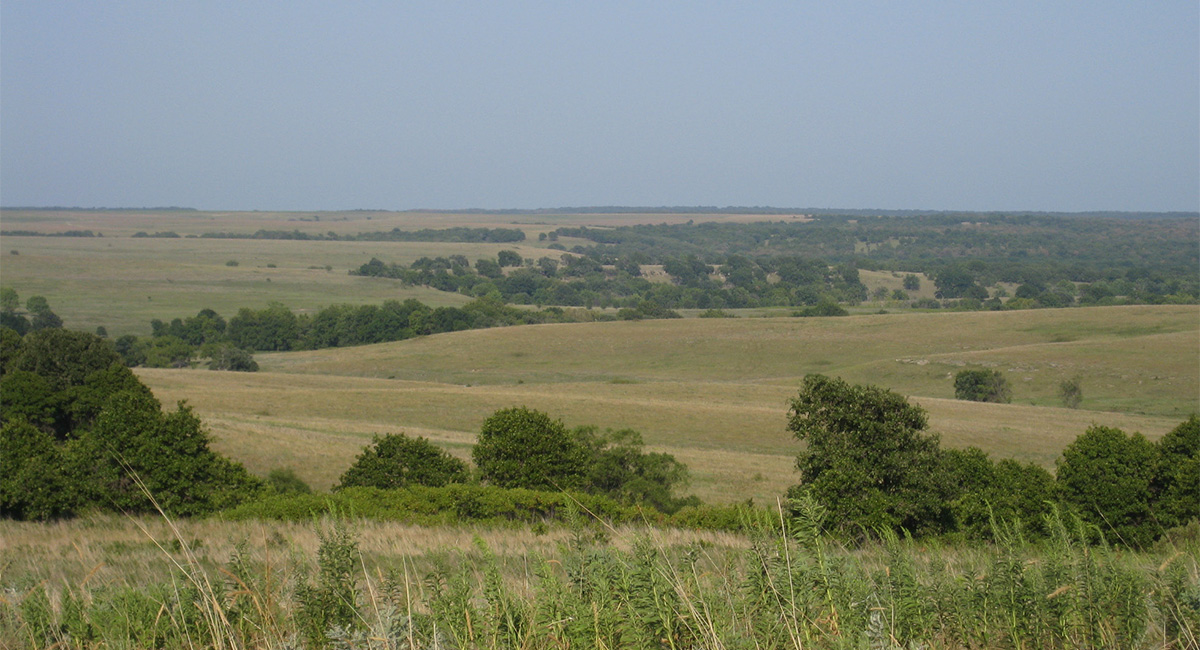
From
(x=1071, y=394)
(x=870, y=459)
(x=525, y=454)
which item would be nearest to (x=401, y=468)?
(x=525, y=454)

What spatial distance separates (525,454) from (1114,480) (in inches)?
485

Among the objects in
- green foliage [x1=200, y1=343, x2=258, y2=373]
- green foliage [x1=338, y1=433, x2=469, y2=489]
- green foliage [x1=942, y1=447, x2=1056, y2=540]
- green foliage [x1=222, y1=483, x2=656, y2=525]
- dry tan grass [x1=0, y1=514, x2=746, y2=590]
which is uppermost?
dry tan grass [x1=0, y1=514, x2=746, y2=590]

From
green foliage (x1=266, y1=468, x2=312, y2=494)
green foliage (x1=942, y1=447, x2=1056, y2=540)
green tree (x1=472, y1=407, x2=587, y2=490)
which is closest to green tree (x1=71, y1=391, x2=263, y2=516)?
green foliage (x1=266, y1=468, x2=312, y2=494)

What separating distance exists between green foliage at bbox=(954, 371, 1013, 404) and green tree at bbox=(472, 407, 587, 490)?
50.9m

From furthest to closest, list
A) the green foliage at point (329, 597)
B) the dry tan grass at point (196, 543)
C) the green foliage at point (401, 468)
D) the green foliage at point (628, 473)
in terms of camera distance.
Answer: the green foliage at point (628, 473) < the green foliage at point (401, 468) < the dry tan grass at point (196, 543) < the green foliage at point (329, 597)

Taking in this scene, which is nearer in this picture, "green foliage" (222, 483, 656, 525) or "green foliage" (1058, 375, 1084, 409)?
"green foliage" (222, 483, 656, 525)

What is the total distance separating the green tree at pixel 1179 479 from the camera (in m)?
16.6

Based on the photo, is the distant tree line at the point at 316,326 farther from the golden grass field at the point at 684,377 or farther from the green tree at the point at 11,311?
the green tree at the point at 11,311

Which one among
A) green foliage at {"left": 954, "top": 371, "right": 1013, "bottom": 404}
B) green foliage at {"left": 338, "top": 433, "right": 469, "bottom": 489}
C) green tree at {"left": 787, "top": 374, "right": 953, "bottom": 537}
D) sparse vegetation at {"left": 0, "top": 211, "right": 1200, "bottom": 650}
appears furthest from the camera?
green foliage at {"left": 954, "top": 371, "right": 1013, "bottom": 404}

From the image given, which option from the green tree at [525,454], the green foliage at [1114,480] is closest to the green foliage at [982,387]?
the green foliage at [1114,480]

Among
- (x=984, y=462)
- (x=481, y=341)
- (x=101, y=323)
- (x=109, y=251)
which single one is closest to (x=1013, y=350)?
(x=481, y=341)

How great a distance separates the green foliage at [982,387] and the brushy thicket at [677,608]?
65.0 meters

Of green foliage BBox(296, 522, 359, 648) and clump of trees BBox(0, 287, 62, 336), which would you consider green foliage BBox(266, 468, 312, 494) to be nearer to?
green foliage BBox(296, 522, 359, 648)

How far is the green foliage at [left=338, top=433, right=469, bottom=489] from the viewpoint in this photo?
68.1 ft
